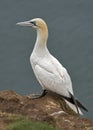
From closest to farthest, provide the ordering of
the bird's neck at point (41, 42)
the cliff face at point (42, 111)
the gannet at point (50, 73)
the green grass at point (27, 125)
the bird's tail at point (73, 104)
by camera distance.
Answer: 1. the green grass at point (27, 125)
2. the cliff face at point (42, 111)
3. the bird's tail at point (73, 104)
4. the gannet at point (50, 73)
5. the bird's neck at point (41, 42)

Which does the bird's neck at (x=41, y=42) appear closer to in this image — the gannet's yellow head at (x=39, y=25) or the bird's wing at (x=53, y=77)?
the gannet's yellow head at (x=39, y=25)

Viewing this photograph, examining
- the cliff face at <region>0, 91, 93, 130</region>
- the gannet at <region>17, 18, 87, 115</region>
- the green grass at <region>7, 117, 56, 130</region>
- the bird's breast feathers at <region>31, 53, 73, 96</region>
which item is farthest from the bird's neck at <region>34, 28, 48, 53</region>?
the green grass at <region>7, 117, 56, 130</region>

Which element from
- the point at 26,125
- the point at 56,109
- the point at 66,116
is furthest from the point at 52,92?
the point at 26,125

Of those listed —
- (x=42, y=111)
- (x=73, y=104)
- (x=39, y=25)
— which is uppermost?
(x=39, y=25)

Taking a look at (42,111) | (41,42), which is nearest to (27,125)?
(42,111)

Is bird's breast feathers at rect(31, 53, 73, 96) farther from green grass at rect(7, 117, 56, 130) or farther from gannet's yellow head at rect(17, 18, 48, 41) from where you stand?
green grass at rect(7, 117, 56, 130)

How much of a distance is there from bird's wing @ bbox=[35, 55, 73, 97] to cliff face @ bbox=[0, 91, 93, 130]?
1.53 ft

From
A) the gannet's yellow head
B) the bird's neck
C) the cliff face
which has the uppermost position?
the gannet's yellow head

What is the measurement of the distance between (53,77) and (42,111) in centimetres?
280

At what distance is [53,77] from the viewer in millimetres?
15031

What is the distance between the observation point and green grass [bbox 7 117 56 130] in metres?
10.7

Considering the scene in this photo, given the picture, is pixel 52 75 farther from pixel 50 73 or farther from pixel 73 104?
pixel 73 104

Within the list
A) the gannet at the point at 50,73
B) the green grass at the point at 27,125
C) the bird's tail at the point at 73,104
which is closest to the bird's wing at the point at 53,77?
the gannet at the point at 50,73

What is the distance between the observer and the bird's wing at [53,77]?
1480 cm
